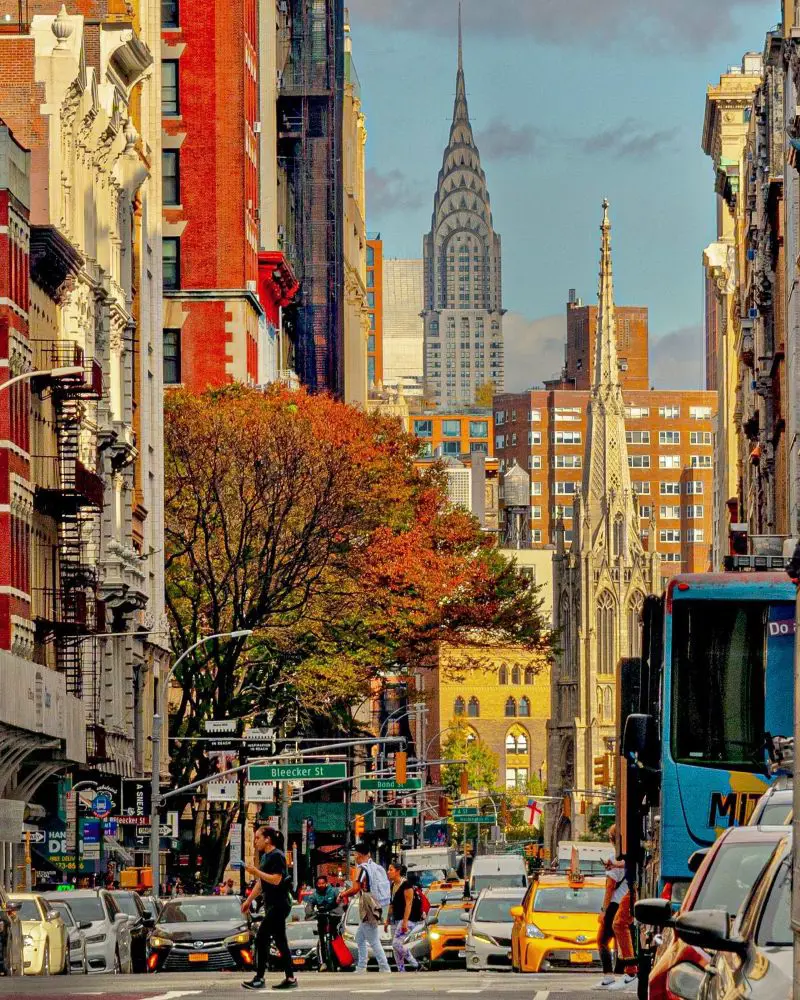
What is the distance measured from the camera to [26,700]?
46.1 metres

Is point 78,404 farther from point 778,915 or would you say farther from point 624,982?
point 778,915

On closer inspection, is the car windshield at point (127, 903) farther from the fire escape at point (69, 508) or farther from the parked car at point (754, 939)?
the parked car at point (754, 939)

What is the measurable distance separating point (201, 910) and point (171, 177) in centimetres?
4931

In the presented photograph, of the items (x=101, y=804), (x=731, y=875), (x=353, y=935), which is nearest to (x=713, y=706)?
(x=731, y=875)

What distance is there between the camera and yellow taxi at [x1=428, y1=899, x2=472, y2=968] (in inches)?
1699

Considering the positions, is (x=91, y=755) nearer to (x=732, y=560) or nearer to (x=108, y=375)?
(x=108, y=375)

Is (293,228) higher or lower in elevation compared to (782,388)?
higher

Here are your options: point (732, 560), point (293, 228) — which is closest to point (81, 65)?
Answer: point (732, 560)

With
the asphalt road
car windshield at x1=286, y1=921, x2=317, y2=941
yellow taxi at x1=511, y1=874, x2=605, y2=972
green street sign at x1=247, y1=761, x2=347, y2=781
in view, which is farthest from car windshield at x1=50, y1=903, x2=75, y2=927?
green street sign at x1=247, y1=761, x2=347, y2=781

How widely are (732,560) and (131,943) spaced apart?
19892mm

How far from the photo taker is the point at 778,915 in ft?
42.1

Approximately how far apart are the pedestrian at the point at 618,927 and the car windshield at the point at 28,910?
7.69 meters

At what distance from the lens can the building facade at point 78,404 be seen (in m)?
50.8

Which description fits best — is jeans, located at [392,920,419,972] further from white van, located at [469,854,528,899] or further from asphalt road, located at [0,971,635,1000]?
white van, located at [469,854,528,899]
